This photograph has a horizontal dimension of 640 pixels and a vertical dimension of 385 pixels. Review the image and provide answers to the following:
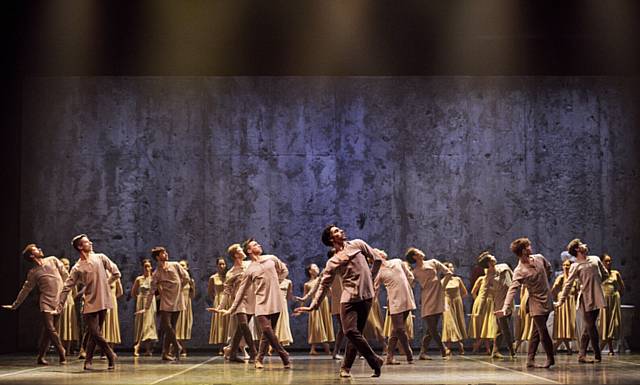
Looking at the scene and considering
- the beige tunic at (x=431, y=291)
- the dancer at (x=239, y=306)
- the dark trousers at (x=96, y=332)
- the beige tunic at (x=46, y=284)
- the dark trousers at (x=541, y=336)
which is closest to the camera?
the dark trousers at (x=541, y=336)

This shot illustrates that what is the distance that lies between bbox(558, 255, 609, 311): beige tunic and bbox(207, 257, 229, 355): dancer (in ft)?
21.2

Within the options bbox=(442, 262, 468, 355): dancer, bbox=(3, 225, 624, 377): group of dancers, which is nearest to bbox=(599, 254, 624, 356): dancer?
bbox=(3, 225, 624, 377): group of dancers

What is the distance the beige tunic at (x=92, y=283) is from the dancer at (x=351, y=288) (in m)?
3.42

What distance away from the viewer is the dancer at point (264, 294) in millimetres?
12961

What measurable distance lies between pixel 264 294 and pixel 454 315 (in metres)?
5.79

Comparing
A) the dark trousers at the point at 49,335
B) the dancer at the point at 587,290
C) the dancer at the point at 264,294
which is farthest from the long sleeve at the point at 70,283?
the dancer at the point at 587,290

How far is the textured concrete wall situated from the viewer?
2083 cm

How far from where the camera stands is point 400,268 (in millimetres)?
14523

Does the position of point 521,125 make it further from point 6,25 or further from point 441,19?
point 6,25

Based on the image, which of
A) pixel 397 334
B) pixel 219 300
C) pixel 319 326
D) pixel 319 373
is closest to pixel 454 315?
pixel 319 326

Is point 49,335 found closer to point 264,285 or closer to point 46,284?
point 46,284

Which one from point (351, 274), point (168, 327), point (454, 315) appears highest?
point (351, 274)

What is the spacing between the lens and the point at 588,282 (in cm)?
1398

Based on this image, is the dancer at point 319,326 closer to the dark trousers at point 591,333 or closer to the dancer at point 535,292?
the dark trousers at point 591,333
